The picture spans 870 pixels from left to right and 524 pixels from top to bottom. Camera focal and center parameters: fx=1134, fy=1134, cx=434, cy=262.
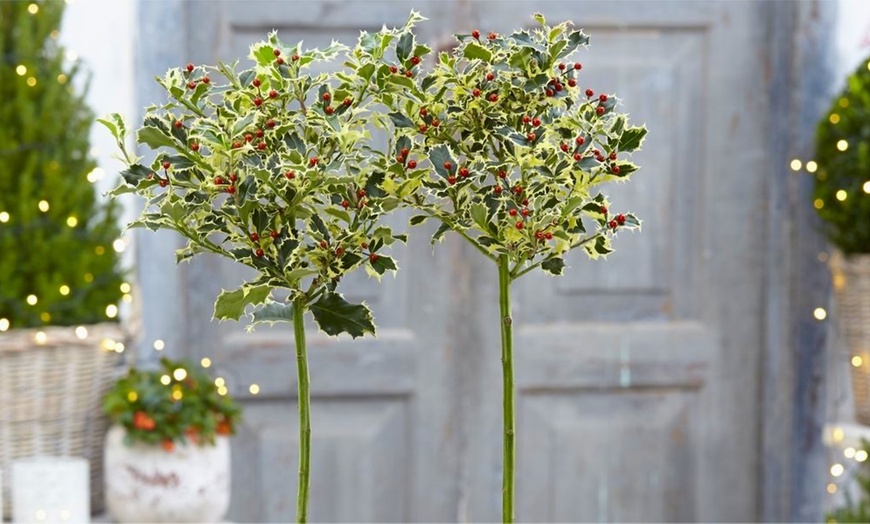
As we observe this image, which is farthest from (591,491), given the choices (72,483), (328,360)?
(72,483)

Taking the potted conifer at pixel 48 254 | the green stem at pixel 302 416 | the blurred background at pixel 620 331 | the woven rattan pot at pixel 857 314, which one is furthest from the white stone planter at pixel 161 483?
the woven rattan pot at pixel 857 314

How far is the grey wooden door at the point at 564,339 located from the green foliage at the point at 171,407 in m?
0.62

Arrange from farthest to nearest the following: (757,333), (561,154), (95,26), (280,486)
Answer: (757,333) < (280,486) < (95,26) < (561,154)

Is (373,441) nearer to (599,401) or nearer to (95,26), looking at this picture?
(599,401)

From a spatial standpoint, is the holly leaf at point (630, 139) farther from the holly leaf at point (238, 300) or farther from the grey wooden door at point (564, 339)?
the grey wooden door at point (564, 339)

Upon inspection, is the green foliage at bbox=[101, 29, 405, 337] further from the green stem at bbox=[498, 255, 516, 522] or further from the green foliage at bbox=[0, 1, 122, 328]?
the green foliage at bbox=[0, 1, 122, 328]

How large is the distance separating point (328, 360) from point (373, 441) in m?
0.23

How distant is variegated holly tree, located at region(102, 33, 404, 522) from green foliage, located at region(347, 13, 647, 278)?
27 mm

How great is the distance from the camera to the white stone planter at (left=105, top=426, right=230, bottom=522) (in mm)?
1878

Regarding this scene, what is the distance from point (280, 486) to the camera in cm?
272

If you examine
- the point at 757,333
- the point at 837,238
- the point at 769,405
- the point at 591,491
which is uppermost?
the point at 837,238

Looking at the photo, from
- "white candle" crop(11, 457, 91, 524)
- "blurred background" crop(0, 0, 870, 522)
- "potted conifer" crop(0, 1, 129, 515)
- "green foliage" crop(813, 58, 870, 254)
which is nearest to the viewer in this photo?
"white candle" crop(11, 457, 91, 524)

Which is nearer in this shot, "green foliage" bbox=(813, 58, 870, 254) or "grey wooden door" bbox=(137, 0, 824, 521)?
"green foliage" bbox=(813, 58, 870, 254)

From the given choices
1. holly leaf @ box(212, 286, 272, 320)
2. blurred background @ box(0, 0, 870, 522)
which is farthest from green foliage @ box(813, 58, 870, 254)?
holly leaf @ box(212, 286, 272, 320)
